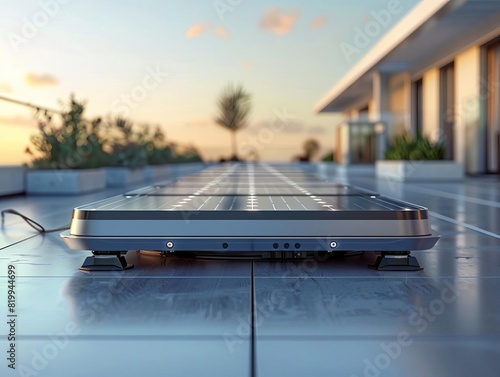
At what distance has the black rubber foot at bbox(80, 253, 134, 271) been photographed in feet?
13.8

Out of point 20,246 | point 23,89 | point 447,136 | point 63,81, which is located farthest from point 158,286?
point 447,136

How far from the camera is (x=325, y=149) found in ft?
141

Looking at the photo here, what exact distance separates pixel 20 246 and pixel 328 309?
3.31 m

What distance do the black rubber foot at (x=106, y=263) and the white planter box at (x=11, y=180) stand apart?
8.63 meters

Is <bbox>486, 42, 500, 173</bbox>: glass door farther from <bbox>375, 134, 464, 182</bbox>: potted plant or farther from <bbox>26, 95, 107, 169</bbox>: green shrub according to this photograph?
<bbox>26, 95, 107, 169</bbox>: green shrub

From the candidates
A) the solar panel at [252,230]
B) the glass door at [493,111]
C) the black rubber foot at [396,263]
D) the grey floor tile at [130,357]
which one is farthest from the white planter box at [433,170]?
the grey floor tile at [130,357]

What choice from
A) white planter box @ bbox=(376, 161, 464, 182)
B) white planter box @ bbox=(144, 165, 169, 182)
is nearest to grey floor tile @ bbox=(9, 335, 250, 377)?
white planter box @ bbox=(376, 161, 464, 182)

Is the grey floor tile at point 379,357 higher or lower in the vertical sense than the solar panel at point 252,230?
lower

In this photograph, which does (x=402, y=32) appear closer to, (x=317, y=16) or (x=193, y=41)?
(x=317, y=16)

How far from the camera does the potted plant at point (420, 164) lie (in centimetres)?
1992

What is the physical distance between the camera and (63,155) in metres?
14.0

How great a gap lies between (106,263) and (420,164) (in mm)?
16966

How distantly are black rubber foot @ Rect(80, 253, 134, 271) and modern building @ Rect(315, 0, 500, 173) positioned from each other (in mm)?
8086

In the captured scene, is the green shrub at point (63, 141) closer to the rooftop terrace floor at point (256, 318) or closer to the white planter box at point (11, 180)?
the white planter box at point (11, 180)
